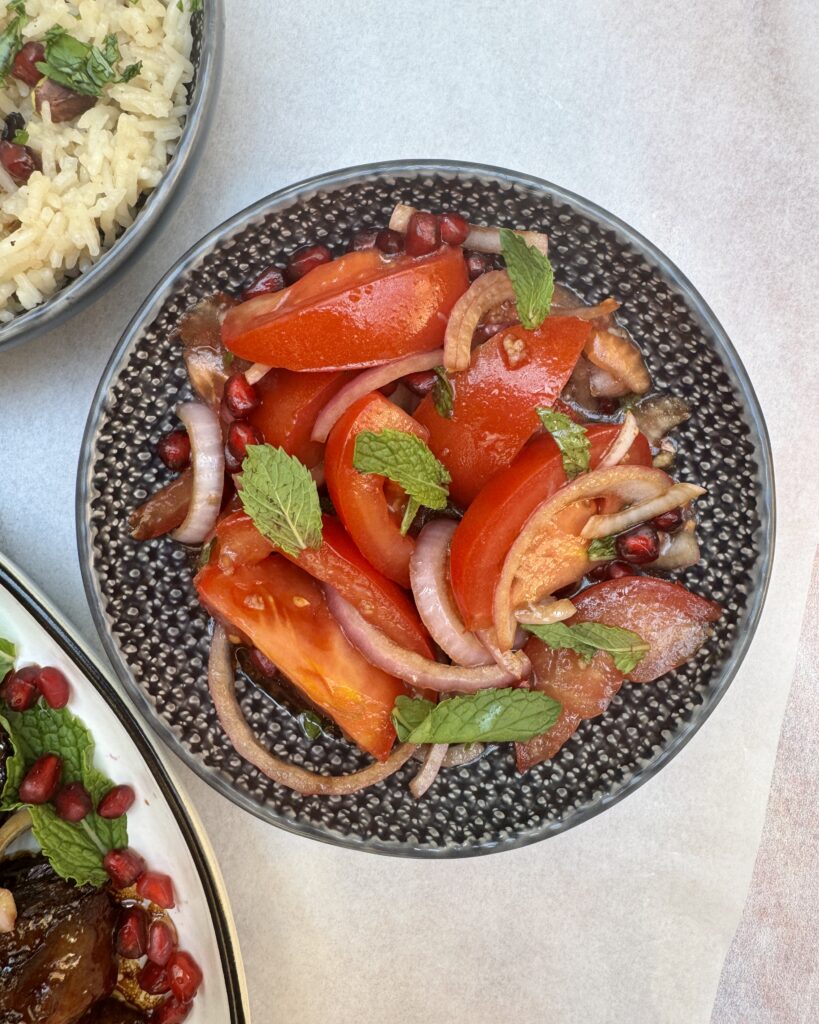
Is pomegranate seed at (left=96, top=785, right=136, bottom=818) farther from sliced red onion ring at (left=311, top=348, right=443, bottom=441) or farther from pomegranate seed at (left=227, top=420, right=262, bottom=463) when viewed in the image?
sliced red onion ring at (left=311, top=348, right=443, bottom=441)

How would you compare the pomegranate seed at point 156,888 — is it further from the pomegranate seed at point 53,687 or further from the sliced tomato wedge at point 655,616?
the sliced tomato wedge at point 655,616

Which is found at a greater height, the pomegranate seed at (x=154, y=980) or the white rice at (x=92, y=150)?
the white rice at (x=92, y=150)

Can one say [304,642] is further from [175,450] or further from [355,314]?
[355,314]

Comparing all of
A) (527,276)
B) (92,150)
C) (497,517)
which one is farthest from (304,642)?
(92,150)

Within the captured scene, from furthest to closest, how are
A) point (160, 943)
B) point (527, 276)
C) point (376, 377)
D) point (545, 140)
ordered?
point (545, 140), point (160, 943), point (376, 377), point (527, 276)

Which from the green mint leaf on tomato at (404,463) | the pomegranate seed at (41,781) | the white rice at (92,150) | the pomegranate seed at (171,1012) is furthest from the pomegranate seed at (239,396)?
the pomegranate seed at (171,1012)

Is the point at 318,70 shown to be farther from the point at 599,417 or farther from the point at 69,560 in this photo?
the point at 69,560
